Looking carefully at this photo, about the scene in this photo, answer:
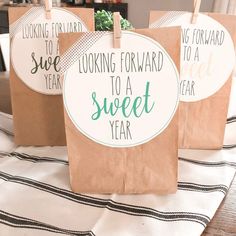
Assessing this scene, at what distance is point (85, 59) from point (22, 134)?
299mm

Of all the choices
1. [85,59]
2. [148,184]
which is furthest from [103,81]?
[148,184]

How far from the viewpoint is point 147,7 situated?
9.51ft

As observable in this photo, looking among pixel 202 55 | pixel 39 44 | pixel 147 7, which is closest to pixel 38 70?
pixel 39 44

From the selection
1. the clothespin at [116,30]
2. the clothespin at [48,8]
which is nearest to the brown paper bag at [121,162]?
the clothespin at [116,30]

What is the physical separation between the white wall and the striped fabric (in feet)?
7.31

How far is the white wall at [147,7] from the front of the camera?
270cm

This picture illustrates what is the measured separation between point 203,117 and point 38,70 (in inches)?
15.2

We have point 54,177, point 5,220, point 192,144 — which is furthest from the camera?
point 192,144

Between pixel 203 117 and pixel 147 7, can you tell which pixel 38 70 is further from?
pixel 147 7

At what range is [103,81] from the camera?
0.58m

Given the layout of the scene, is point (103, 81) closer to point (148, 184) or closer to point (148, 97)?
point (148, 97)

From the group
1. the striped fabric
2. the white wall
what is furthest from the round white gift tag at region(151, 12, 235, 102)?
the white wall

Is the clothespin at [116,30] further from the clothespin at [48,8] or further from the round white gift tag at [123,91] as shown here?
the clothespin at [48,8]

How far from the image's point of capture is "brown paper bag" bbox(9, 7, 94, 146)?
2.35ft
